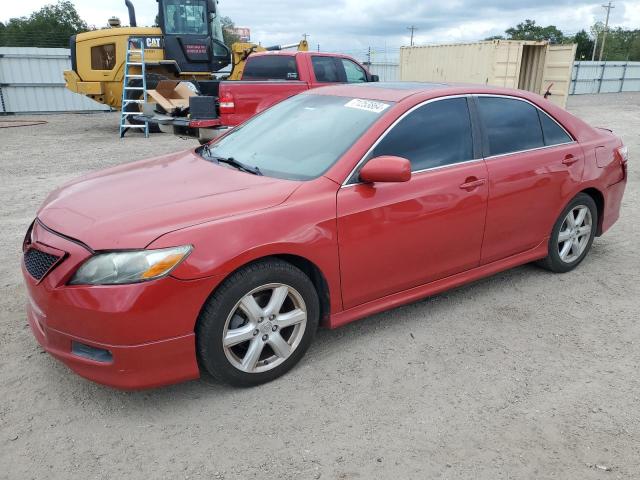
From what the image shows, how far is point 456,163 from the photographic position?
352cm

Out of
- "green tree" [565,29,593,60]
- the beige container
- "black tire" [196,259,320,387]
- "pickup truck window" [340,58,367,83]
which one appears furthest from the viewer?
"green tree" [565,29,593,60]

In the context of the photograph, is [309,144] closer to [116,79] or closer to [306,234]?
[306,234]

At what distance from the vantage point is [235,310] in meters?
2.71

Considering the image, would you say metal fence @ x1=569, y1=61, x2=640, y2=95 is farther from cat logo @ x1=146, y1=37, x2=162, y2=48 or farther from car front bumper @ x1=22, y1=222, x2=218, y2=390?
car front bumper @ x1=22, y1=222, x2=218, y2=390

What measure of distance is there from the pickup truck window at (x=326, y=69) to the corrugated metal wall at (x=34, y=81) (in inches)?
514

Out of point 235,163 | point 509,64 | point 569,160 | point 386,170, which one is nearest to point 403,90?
point 386,170

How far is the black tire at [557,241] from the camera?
424 cm

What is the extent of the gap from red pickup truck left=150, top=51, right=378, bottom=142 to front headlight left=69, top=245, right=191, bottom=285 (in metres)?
7.01

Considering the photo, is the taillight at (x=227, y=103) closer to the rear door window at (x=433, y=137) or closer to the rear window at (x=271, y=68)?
the rear window at (x=271, y=68)

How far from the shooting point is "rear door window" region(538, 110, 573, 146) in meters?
4.10

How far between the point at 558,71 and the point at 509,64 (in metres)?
2.04

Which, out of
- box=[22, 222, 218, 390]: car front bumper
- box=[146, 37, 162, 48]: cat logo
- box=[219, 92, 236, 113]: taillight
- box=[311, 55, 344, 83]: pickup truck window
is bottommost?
box=[22, 222, 218, 390]: car front bumper

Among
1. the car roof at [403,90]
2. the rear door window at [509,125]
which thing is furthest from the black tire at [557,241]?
the car roof at [403,90]

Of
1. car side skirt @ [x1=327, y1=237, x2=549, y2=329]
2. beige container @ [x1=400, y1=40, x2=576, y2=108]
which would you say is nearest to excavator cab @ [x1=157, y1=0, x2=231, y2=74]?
beige container @ [x1=400, y1=40, x2=576, y2=108]
